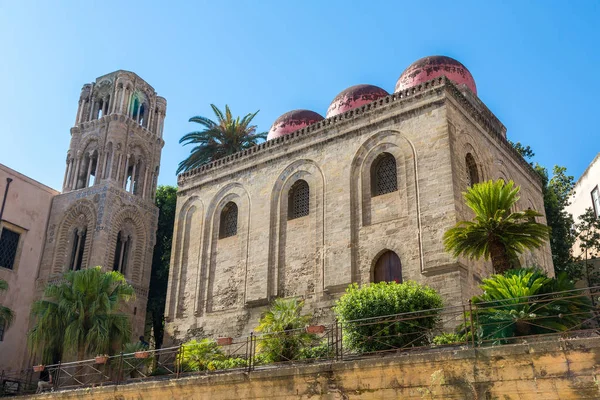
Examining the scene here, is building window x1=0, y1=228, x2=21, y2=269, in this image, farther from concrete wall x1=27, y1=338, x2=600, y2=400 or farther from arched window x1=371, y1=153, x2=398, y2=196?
concrete wall x1=27, y1=338, x2=600, y2=400

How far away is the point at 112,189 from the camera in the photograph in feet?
97.7

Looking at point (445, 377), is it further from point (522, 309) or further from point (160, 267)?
point (160, 267)

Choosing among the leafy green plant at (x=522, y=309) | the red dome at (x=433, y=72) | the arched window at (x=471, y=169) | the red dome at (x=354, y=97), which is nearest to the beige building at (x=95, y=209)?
the red dome at (x=354, y=97)

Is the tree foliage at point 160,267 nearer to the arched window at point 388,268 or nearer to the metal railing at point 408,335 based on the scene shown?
the metal railing at point 408,335

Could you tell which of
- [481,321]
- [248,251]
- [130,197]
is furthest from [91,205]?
[481,321]

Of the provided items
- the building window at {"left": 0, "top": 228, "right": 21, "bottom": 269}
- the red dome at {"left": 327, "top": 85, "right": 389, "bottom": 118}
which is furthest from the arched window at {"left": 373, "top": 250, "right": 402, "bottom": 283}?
the building window at {"left": 0, "top": 228, "right": 21, "bottom": 269}

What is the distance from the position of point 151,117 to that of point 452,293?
23.7 metres

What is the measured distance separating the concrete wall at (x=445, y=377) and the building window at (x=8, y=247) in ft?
60.7

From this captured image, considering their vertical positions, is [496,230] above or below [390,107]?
below

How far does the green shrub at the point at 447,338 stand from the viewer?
45.7 ft

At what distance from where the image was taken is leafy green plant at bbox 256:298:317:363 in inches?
602

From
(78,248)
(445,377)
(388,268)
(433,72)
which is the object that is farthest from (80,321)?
(433,72)

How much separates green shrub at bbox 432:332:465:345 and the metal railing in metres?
0.02

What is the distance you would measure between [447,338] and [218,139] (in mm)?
21975
